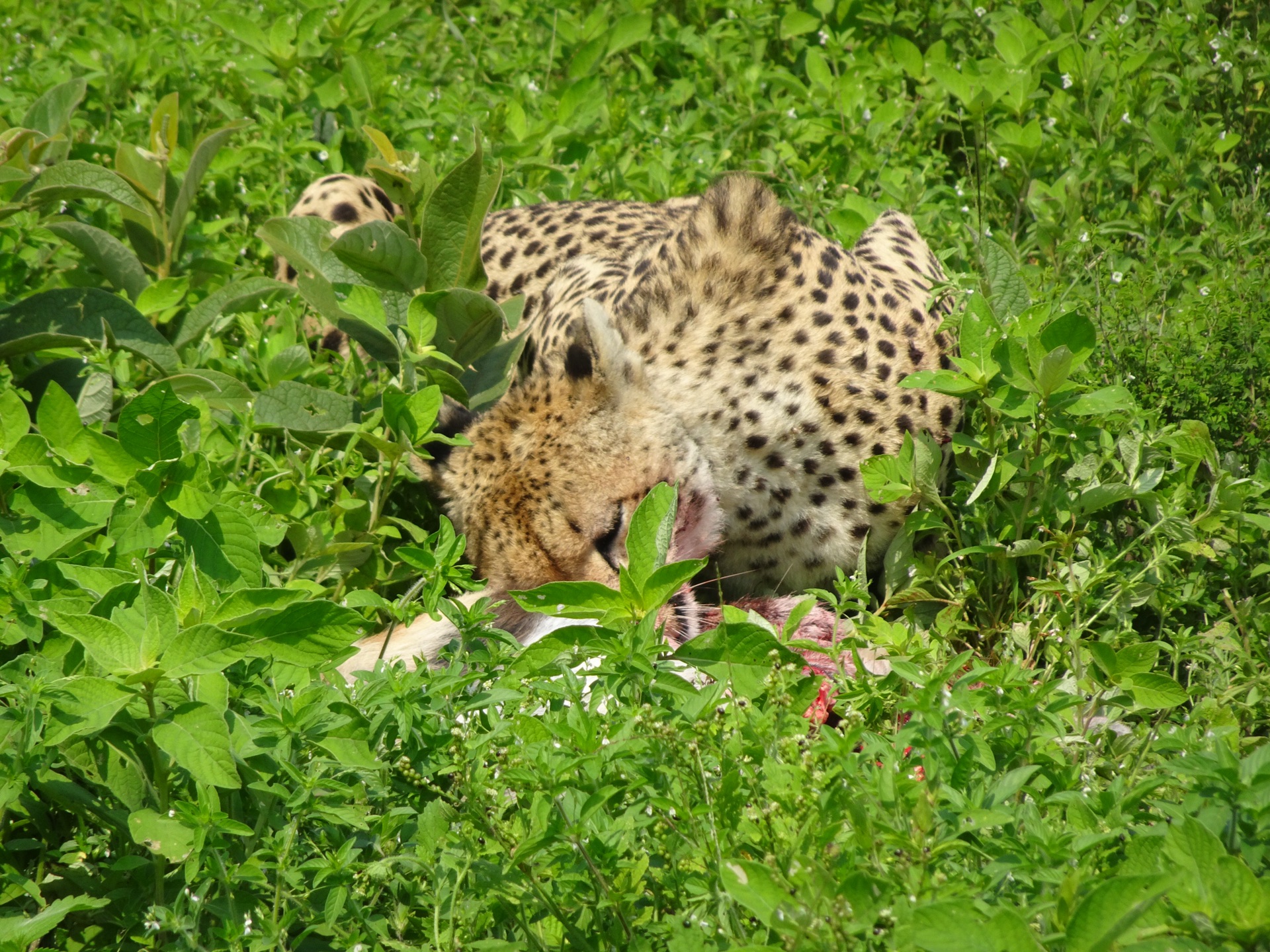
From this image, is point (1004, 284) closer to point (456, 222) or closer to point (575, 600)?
point (456, 222)

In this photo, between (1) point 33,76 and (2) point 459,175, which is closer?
(2) point 459,175

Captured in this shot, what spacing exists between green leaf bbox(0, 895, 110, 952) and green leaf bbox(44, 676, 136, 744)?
0.32m

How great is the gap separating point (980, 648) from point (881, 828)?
1.74 meters

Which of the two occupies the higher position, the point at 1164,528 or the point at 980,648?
the point at 1164,528

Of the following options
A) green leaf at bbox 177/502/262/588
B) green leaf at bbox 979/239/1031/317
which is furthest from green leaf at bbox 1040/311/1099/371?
green leaf at bbox 177/502/262/588

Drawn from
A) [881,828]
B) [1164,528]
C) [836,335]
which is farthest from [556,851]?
[836,335]

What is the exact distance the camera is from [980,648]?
11.4 ft

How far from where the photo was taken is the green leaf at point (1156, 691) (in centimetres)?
263

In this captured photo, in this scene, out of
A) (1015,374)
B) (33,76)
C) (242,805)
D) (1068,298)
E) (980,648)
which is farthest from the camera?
(33,76)

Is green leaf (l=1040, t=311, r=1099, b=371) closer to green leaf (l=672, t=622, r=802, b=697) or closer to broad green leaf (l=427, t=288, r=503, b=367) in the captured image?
green leaf (l=672, t=622, r=802, b=697)

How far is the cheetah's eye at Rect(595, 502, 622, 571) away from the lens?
3531 mm

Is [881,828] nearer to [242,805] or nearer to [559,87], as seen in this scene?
[242,805]

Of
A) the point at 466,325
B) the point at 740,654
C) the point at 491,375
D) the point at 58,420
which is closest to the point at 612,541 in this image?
the point at 491,375

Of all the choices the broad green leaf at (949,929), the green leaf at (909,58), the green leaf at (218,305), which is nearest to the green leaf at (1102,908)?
the broad green leaf at (949,929)
